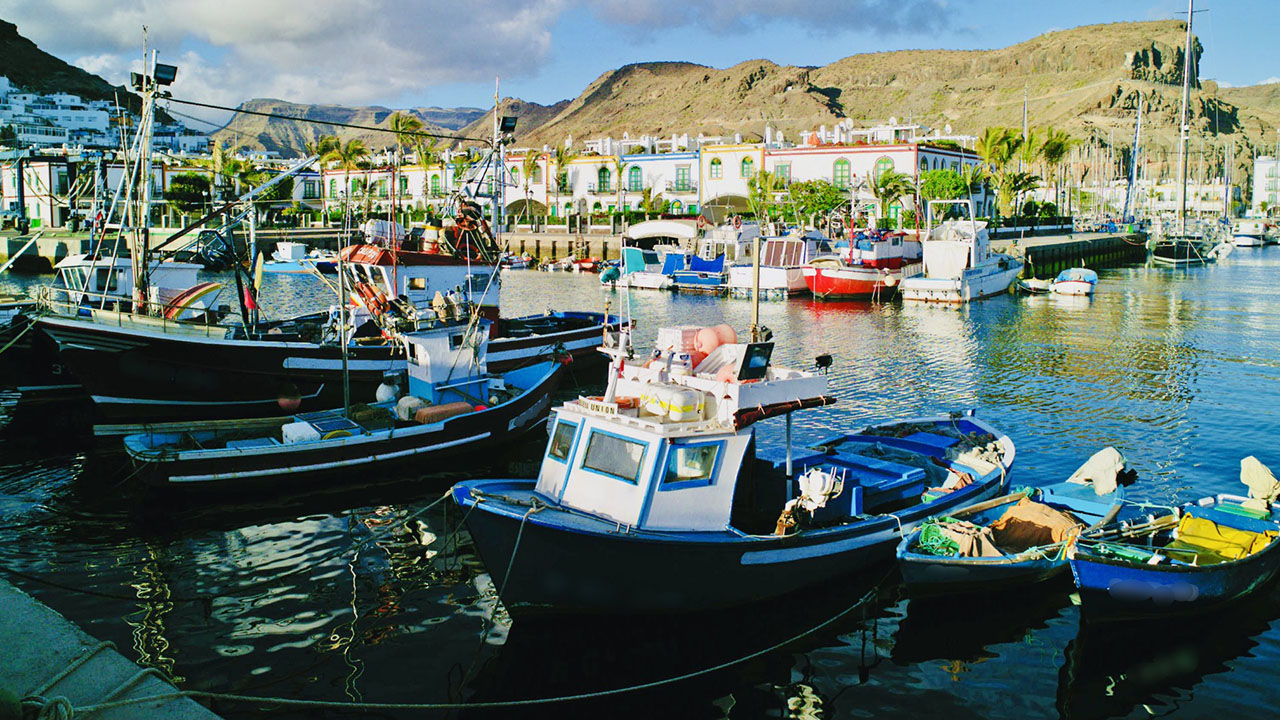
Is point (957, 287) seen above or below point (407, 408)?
above

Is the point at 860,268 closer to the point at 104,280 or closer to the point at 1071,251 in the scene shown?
the point at 1071,251

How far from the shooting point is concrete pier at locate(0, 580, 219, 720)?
23.0 feet

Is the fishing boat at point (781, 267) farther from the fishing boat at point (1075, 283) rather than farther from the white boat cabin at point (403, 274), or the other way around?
the white boat cabin at point (403, 274)

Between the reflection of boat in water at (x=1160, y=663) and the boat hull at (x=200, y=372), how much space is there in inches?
694

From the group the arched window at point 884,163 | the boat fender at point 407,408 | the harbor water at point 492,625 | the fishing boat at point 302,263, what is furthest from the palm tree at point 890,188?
the boat fender at point 407,408

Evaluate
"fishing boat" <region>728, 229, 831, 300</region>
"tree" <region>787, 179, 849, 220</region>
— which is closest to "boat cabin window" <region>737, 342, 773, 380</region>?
"fishing boat" <region>728, 229, 831, 300</region>

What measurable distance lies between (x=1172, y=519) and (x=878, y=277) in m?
42.9

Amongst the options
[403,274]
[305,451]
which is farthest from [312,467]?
[403,274]

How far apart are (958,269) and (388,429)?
4491 centimetres

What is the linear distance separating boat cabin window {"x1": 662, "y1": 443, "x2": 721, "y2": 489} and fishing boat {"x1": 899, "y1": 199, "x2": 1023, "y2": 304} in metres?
44.2

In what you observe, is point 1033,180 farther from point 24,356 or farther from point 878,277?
point 24,356

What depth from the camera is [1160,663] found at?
11414 mm

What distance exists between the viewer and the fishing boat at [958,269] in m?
52.4

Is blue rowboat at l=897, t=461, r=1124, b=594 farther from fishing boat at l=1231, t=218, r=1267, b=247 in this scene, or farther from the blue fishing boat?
fishing boat at l=1231, t=218, r=1267, b=247
